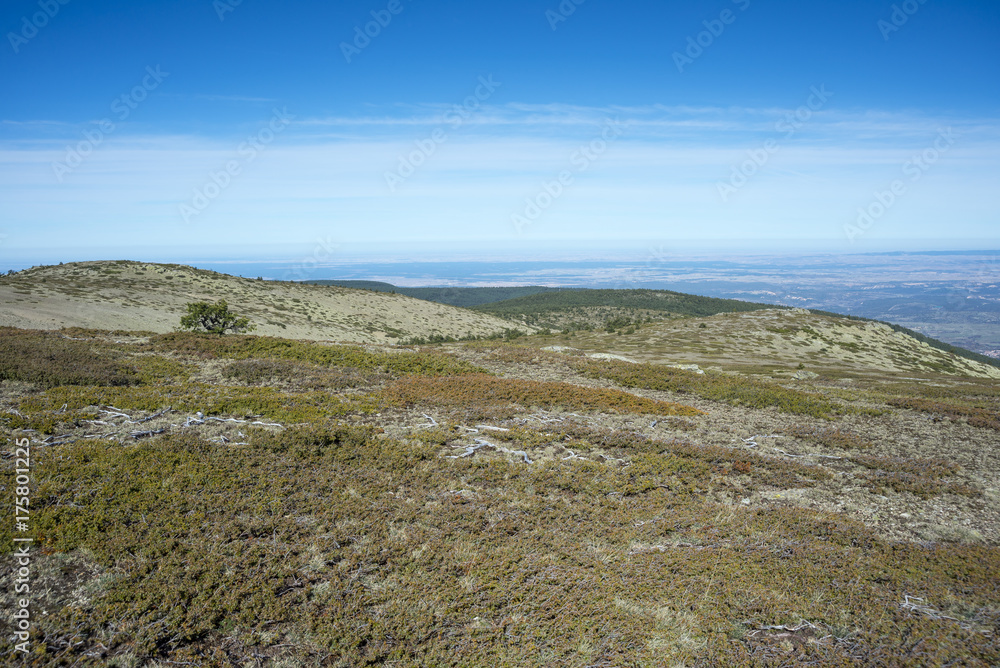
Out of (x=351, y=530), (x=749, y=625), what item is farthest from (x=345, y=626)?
(x=749, y=625)

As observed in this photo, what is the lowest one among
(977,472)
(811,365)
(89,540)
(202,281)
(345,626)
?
(811,365)

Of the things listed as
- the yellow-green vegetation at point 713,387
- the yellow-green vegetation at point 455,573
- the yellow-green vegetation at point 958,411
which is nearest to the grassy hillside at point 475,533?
the yellow-green vegetation at point 455,573

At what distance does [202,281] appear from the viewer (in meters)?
77.1

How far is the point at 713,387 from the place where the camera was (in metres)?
28.1

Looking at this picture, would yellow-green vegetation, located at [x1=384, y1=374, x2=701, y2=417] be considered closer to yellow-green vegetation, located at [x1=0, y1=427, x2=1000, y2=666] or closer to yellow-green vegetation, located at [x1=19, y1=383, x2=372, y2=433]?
yellow-green vegetation, located at [x1=19, y1=383, x2=372, y2=433]

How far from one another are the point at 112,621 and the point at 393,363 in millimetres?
21969

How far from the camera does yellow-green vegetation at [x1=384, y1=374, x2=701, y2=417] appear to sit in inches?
829

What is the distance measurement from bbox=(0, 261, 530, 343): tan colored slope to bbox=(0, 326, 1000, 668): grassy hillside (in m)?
33.4

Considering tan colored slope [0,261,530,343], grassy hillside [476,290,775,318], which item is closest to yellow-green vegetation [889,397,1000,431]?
tan colored slope [0,261,530,343]

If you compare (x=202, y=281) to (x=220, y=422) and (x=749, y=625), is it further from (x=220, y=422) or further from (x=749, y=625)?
(x=749, y=625)

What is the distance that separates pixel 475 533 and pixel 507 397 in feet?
40.0

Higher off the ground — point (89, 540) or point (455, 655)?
point (89, 540)

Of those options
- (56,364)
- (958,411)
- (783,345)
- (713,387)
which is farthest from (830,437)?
(783,345)

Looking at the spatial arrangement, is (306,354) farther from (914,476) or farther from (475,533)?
(914,476)
